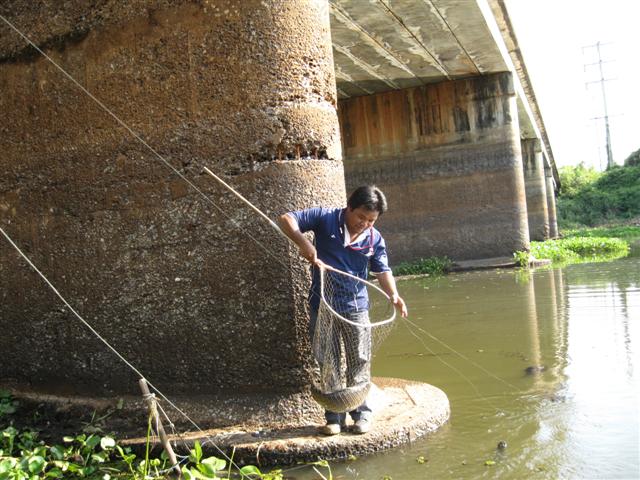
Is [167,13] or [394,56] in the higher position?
[394,56]

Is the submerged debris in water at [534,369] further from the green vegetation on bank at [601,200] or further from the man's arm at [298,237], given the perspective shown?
the green vegetation on bank at [601,200]

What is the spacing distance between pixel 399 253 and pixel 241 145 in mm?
14662

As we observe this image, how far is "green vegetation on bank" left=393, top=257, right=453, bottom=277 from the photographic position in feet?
56.5

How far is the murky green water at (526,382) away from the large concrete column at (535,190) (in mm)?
20349

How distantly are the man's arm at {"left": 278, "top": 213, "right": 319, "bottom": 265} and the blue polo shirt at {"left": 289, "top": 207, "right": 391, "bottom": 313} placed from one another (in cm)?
7


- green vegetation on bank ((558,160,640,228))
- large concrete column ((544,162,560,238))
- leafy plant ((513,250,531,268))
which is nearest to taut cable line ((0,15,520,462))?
leafy plant ((513,250,531,268))

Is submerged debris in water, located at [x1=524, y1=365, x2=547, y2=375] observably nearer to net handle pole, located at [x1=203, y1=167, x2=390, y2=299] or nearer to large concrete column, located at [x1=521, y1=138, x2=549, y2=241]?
net handle pole, located at [x1=203, y1=167, x2=390, y2=299]

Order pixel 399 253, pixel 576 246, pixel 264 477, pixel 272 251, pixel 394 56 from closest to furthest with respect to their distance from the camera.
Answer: pixel 264 477, pixel 272 251, pixel 394 56, pixel 399 253, pixel 576 246

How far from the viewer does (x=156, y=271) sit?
176 inches

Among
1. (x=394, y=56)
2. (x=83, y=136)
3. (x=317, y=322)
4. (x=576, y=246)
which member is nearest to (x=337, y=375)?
(x=317, y=322)

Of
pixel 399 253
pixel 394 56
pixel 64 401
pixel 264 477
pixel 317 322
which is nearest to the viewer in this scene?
pixel 264 477

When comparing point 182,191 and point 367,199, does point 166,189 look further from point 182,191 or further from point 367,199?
point 367,199

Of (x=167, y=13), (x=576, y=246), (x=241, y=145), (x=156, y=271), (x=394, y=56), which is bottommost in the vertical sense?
(x=576, y=246)

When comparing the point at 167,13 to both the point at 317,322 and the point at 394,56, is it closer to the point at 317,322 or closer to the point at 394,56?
the point at 317,322
